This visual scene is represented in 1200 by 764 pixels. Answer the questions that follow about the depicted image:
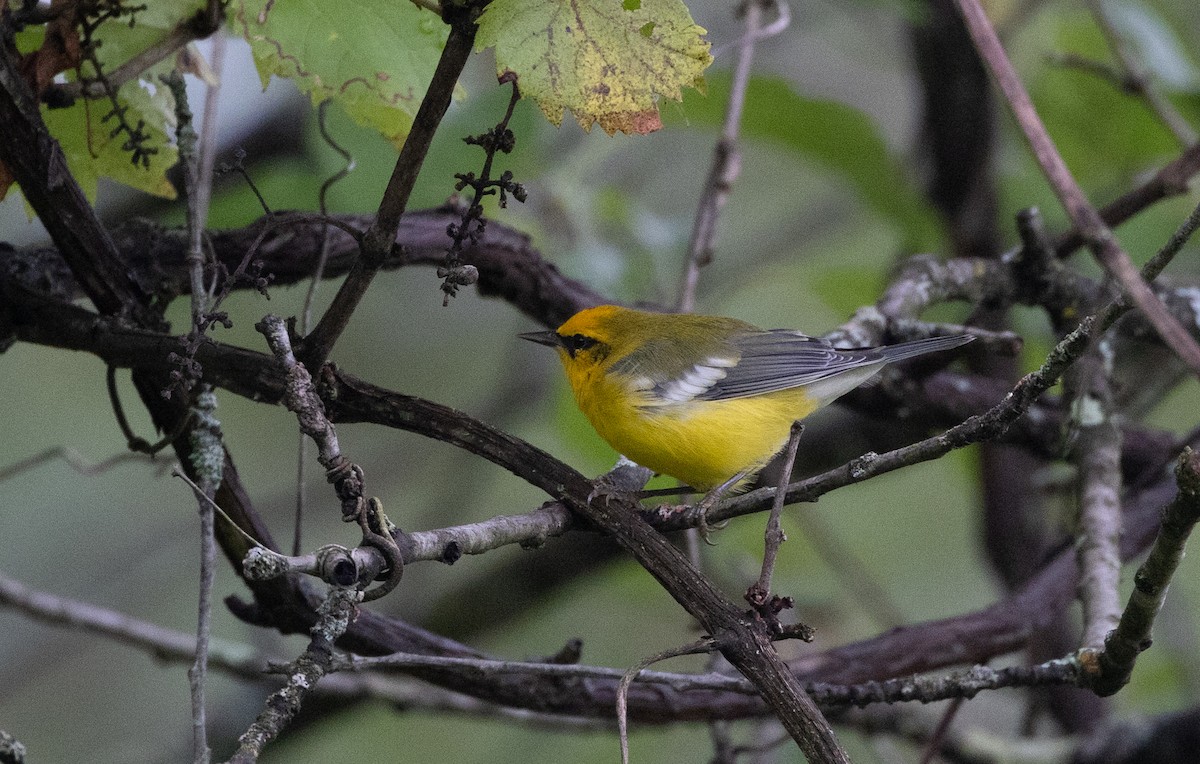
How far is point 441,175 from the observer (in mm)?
3277

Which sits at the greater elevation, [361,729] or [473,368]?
[473,368]

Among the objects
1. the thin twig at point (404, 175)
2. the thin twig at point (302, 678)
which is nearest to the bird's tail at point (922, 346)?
the thin twig at point (404, 175)

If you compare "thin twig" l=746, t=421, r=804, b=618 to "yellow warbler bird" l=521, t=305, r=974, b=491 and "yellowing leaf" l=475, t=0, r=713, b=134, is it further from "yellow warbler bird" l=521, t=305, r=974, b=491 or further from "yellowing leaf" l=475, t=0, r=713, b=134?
"yellow warbler bird" l=521, t=305, r=974, b=491

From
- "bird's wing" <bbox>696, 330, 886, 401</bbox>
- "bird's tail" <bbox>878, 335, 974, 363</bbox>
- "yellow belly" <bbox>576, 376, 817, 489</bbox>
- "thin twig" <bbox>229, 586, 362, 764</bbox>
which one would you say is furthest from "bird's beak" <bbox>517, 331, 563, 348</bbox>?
"thin twig" <bbox>229, 586, 362, 764</bbox>

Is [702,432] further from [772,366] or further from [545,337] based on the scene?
[545,337]

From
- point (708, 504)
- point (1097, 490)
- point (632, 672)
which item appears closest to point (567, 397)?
point (708, 504)

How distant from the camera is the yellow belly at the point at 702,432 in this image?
315 centimetres

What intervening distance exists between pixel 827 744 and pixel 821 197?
5494 mm

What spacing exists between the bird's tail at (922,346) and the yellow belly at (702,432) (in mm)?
556


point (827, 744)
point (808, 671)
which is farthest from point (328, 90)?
point (808, 671)

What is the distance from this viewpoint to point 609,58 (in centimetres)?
168

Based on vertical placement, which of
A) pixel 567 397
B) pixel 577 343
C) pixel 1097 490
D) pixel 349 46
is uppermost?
pixel 567 397

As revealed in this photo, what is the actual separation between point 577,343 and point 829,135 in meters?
1.33

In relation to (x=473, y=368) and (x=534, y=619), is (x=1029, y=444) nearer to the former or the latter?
(x=534, y=619)
